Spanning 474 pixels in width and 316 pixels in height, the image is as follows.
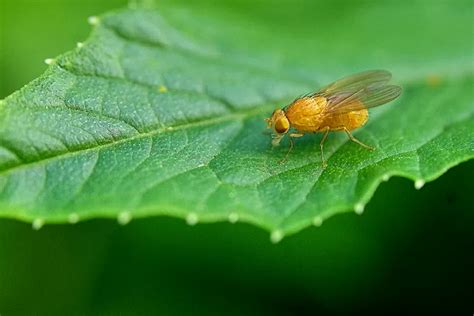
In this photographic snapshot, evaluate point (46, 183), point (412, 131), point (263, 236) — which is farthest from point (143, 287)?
point (412, 131)

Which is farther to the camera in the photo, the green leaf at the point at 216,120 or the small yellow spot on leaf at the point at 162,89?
the small yellow spot on leaf at the point at 162,89


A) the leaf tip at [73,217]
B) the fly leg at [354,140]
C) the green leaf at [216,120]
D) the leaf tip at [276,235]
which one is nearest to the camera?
the leaf tip at [73,217]

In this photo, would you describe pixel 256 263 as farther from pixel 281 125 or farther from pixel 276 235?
pixel 276 235

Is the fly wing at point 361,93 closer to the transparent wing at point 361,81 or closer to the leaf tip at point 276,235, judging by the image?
the transparent wing at point 361,81

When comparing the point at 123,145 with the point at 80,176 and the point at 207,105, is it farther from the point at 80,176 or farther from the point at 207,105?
the point at 207,105

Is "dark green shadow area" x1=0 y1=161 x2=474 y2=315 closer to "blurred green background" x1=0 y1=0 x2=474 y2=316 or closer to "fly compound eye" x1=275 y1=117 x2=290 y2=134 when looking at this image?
"blurred green background" x1=0 y1=0 x2=474 y2=316

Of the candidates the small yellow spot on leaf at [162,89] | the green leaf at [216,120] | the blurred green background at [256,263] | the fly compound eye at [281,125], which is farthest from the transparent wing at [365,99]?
the small yellow spot on leaf at [162,89]
